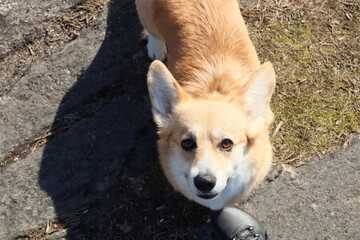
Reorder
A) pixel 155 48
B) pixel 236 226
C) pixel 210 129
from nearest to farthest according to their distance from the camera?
pixel 210 129 < pixel 236 226 < pixel 155 48

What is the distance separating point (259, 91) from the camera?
100 inches

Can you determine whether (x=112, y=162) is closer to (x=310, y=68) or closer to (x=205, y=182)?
(x=205, y=182)

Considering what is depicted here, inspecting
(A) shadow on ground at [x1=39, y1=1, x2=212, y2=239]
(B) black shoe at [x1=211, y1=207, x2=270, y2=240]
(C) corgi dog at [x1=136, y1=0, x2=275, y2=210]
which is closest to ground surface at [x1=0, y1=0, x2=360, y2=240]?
(A) shadow on ground at [x1=39, y1=1, x2=212, y2=239]

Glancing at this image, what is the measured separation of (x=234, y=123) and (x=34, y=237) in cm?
197

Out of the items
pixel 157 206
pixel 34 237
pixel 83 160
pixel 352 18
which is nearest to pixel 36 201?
pixel 34 237

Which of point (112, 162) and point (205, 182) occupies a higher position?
point (205, 182)

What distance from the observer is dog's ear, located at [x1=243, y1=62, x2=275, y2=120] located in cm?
244

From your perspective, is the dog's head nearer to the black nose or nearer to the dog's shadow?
the black nose

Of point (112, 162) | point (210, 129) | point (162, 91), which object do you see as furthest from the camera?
point (112, 162)

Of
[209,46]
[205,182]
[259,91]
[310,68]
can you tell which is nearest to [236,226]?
[205,182]

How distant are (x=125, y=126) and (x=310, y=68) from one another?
1.80 metres

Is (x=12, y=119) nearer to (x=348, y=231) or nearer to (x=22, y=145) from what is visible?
(x=22, y=145)

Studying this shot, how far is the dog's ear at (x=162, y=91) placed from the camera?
97.1 inches

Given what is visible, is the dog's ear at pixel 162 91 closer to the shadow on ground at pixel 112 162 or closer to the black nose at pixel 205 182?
the black nose at pixel 205 182
